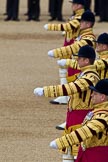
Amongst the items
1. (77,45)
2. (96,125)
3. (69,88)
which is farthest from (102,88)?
(77,45)

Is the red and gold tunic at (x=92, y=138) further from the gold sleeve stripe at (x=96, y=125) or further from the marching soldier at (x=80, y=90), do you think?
the marching soldier at (x=80, y=90)

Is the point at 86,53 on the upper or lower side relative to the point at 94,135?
lower

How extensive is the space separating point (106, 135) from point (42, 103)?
281 inches

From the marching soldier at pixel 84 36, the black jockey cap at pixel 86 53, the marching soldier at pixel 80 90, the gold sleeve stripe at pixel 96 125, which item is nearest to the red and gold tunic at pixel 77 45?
the marching soldier at pixel 84 36

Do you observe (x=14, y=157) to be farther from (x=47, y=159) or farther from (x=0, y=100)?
(x=0, y=100)

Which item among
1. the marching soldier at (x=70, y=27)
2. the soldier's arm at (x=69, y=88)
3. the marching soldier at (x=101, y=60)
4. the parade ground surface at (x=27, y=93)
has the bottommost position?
the parade ground surface at (x=27, y=93)

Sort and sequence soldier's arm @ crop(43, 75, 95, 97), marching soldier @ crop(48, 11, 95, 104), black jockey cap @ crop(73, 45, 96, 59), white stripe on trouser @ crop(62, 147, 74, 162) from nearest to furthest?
soldier's arm @ crop(43, 75, 95, 97), black jockey cap @ crop(73, 45, 96, 59), white stripe on trouser @ crop(62, 147, 74, 162), marching soldier @ crop(48, 11, 95, 104)

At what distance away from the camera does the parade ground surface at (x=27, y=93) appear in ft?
43.7

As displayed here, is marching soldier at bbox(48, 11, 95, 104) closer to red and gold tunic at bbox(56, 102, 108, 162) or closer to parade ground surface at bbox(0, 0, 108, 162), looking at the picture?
parade ground surface at bbox(0, 0, 108, 162)

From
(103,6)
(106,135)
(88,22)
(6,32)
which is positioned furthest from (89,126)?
(103,6)

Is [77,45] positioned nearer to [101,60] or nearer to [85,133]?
[101,60]

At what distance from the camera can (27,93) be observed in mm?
17375

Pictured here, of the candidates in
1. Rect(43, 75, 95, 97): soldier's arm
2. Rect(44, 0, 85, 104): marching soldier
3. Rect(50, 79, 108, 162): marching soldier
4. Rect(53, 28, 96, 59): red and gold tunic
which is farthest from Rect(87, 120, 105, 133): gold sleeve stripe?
Rect(44, 0, 85, 104): marching soldier

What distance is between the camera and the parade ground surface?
524 inches
